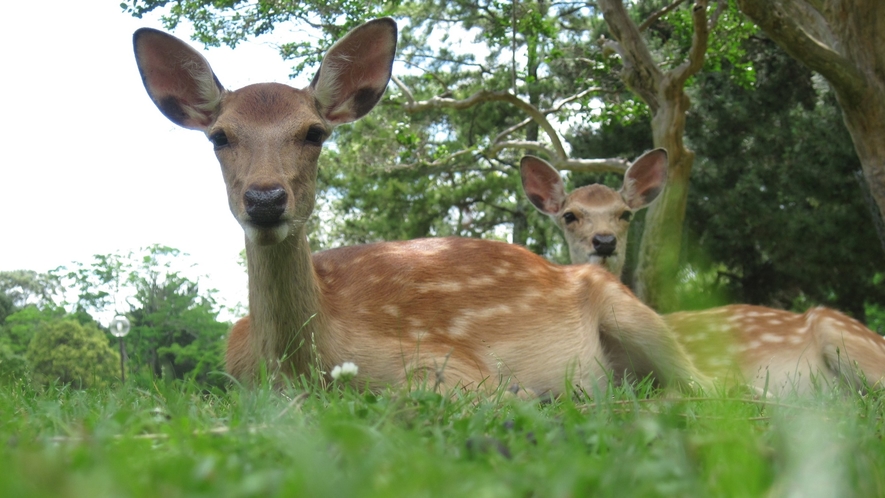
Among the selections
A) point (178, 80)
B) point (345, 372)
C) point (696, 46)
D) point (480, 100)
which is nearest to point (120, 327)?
point (178, 80)

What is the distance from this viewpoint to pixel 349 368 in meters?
2.21

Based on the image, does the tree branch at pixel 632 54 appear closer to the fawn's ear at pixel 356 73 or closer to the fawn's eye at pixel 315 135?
the fawn's ear at pixel 356 73

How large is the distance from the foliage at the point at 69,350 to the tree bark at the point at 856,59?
18.3 feet

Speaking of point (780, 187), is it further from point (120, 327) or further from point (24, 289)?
point (24, 289)

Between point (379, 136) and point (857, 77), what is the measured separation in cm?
892

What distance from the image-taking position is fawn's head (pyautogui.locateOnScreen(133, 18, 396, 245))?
3.08 metres

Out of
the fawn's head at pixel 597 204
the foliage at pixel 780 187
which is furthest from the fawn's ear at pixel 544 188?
the foliage at pixel 780 187

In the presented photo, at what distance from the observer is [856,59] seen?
7152mm

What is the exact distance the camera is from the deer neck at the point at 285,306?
131 inches

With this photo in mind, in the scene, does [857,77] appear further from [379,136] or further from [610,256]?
[379,136]

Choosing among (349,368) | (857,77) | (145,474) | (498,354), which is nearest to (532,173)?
(857,77)

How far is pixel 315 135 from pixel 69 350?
11.5 ft

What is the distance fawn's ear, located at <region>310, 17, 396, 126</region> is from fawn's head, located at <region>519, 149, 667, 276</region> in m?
2.66

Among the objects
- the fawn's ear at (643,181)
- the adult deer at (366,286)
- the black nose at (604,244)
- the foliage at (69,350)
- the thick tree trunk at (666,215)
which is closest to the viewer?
the adult deer at (366,286)
